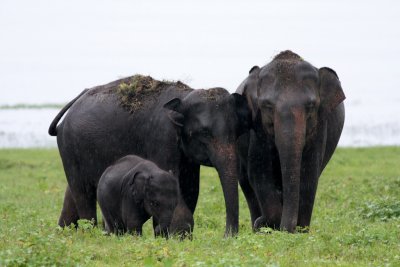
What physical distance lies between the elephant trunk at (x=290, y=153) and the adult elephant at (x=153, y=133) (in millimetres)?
552

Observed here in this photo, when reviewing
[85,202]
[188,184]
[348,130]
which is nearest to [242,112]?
[188,184]

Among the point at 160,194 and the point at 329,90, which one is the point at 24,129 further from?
the point at 160,194

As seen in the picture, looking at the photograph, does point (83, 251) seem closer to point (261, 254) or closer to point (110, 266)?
point (110, 266)

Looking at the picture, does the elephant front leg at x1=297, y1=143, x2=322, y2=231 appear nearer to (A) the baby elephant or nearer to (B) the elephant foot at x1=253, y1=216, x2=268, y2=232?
(B) the elephant foot at x1=253, y1=216, x2=268, y2=232

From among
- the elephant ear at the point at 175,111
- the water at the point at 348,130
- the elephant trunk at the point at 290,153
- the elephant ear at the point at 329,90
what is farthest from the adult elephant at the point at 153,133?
the water at the point at 348,130

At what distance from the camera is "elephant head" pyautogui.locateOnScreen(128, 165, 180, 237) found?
472 inches

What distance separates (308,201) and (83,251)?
380 centimetres

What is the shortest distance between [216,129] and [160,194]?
1.01 meters

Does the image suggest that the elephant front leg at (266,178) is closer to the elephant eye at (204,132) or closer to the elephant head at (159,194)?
the elephant eye at (204,132)

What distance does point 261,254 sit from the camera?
10.6 meters

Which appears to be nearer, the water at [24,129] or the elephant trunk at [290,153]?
the elephant trunk at [290,153]

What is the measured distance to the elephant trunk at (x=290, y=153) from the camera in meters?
12.2

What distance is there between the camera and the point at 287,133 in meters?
12.2

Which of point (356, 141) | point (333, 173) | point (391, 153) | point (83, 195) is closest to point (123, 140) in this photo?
point (83, 195)
